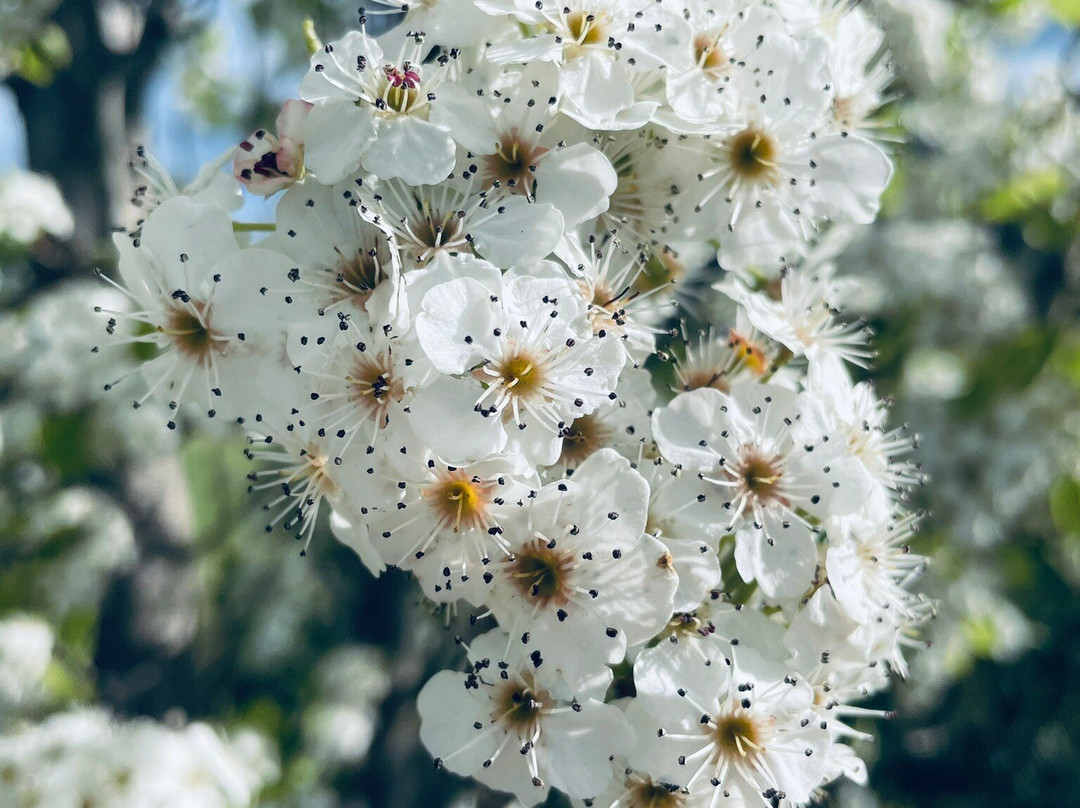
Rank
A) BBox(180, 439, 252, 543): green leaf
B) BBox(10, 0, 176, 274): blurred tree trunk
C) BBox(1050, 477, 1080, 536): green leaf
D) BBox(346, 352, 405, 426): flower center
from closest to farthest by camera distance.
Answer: BBox(346, 352, 405, 426): flower center < BBox(10, 0, 176, 274): blurred tree trunk < BBox(1050, 477, 1080, 536): green leaf < BBox(180, 439, 252, 543): green leaf

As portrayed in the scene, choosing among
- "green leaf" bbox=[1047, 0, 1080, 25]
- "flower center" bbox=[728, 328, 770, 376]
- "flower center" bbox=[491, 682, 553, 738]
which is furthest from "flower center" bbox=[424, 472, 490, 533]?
"green leaf" bbox=[1047, 0, 1080, 25]

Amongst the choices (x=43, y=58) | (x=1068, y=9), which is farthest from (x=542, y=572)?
(x=1068, y=9)

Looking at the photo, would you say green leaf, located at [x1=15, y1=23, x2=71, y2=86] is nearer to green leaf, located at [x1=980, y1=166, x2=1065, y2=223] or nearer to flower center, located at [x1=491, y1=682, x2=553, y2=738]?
flower center, located at [x1=491, y1=682, x2=553, y2=738]

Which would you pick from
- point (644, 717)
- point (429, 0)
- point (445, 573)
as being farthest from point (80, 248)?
point (644, 717)

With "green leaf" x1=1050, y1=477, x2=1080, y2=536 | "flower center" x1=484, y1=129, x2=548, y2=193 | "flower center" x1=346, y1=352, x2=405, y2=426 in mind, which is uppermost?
"flower center" x1=484, y1=129, x2=548, y2=193

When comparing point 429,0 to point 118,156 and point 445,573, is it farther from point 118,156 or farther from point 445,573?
point 118,156

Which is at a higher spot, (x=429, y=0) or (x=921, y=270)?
(x=429, y=0)
